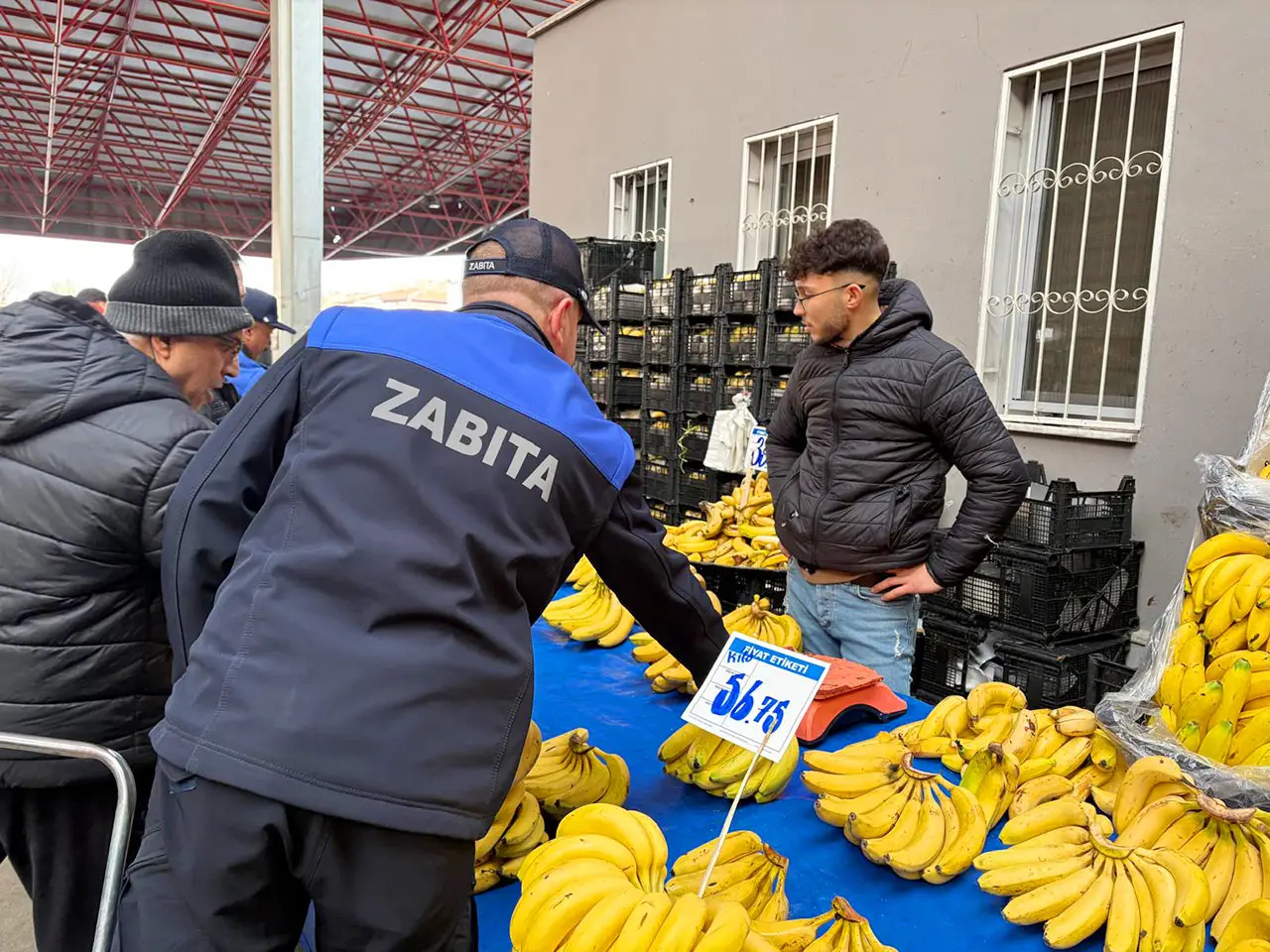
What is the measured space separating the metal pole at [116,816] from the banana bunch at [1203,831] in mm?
1629

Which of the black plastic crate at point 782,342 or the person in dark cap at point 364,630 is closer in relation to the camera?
the person in dark cap at point 364,630

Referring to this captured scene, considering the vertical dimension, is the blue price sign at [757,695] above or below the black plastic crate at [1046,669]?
above

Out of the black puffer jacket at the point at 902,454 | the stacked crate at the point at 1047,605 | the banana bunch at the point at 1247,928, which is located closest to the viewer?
the banana bunch at the point at 1247,928

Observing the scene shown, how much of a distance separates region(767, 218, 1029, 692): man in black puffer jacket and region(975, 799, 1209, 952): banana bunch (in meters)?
1.15

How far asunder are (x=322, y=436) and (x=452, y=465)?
20 centimetres

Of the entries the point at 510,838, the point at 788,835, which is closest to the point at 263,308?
the point at 510,838

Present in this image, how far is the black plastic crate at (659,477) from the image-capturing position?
20.6ft

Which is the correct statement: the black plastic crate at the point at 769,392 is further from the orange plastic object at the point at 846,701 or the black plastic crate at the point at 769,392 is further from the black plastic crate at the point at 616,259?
the orange plastic object at the point at 846,701

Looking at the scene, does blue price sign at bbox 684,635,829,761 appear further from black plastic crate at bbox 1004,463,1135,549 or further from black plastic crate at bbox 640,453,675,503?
black plastic crate at bbox 640,453,675,503

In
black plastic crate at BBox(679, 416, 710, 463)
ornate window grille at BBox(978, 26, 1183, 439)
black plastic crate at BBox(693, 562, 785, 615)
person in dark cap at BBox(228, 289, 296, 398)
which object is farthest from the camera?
black plastic crate at BBox(679, 416, 710, 463)

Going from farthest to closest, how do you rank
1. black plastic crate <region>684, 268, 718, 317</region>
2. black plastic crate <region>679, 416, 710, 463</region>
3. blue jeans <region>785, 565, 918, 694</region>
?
1. black plastic crate <region>679, 416, 710, 463</region>
2. black plastic crate <region>684, 268, 718, 317</region>
3. blue jeans <region>785, 565, 918, 694</region>

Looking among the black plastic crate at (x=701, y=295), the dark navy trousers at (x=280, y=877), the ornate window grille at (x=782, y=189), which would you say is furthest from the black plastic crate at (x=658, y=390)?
the dark navy trousers at (x=280, y=877)

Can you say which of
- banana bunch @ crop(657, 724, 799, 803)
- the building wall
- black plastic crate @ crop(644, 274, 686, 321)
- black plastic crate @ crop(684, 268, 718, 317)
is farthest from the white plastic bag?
banana bunch @ crop(657, 724, 799, 803)

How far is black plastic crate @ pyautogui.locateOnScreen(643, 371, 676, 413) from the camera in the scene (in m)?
6.30
